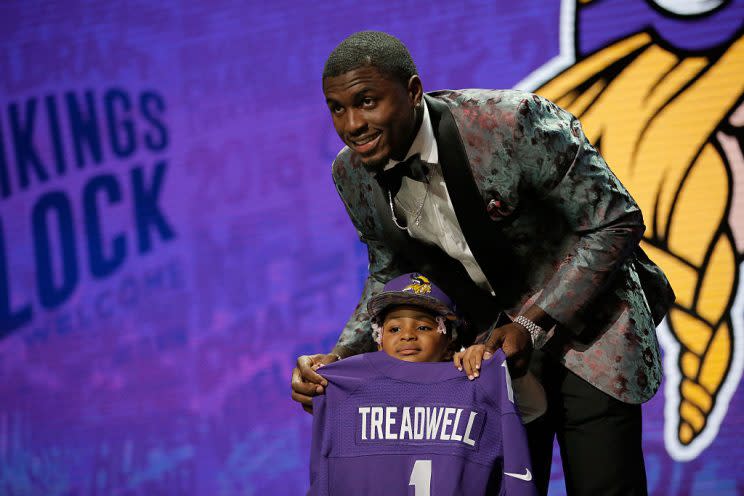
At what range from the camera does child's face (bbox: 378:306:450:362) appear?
5.41ft

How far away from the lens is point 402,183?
1536 mm

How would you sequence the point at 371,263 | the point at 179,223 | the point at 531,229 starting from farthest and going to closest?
the point at 179,223
the point at 371,263
the point at 531,229

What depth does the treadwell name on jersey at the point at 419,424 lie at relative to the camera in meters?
1.51

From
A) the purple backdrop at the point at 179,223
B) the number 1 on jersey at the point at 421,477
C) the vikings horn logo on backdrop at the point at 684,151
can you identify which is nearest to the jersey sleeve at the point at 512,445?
the number 1 on jersey at the point at 421,477

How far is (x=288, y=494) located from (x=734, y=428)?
1221 millimetres

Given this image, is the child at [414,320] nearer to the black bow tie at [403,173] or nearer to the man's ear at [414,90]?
the black bow tie at [403,173]

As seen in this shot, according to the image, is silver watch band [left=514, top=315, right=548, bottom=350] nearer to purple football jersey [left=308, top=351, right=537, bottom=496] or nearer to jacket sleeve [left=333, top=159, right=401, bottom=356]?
purple football jersey [left=308, top=351, right=537, bottom=496]

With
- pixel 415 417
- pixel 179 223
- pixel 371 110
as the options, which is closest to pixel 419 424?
pixel 415 417

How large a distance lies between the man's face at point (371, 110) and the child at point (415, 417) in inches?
12.7

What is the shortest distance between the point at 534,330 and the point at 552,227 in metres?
0.18

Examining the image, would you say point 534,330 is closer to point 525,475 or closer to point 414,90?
point 525,475

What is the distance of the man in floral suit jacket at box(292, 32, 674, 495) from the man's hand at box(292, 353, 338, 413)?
0.26 metres

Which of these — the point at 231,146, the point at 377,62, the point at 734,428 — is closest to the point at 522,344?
the point at 377,62

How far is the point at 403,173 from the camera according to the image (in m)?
1.52
